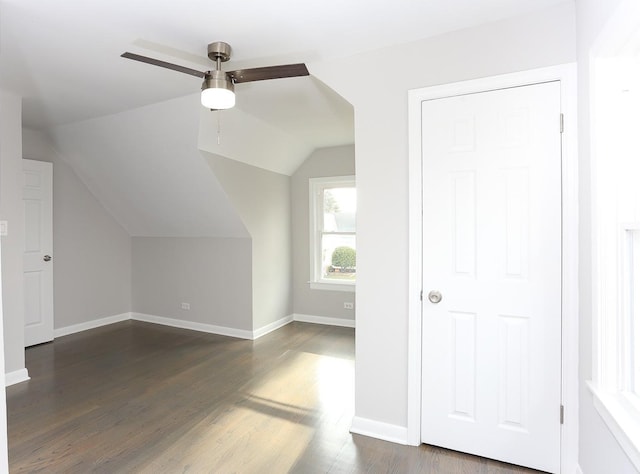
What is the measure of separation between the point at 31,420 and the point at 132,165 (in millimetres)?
2627

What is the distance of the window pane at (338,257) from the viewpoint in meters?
5.10

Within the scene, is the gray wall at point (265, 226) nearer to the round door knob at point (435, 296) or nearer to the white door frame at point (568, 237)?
the round door knob at point (435, 296)

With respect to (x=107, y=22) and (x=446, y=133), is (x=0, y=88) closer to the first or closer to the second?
(x=107, y=22)

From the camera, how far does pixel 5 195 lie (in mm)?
3117

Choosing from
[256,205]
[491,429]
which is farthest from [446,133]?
[256,205]

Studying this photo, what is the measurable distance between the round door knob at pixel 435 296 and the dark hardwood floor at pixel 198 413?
0.90 m

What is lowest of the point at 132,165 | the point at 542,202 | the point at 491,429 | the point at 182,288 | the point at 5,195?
the point at 491,429

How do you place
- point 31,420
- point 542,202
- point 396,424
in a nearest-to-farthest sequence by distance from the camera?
point 542,202 → point 396,424 → point 31,420

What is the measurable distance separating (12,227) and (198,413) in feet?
7.43

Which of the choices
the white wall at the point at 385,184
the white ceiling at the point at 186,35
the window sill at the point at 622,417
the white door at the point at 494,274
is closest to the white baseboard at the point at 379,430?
the white wall at the point at 385,184

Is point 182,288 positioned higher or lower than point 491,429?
higher

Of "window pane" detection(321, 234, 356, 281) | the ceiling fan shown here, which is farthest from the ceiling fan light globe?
"window pane" detection(321, 234, 356, 281)

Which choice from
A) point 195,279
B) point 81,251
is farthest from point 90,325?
point 195,279

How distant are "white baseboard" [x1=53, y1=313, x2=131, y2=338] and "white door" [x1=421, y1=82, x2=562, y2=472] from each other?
14.5 ft
